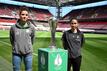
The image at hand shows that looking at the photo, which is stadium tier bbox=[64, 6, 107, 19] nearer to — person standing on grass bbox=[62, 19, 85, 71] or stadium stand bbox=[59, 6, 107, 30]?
stadium stand bbox=[59, 6, 107, 30]

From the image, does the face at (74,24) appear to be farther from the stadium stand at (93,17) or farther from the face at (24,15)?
the stadium stand at (93,17)

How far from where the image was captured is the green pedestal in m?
7.00

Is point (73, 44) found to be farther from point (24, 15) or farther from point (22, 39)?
point (24, 15)

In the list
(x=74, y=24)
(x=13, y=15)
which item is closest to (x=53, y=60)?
(x=74, y=24)

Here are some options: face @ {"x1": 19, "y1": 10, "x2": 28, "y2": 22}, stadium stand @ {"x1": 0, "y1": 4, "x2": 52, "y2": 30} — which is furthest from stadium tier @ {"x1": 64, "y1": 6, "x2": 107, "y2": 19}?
face @ {"x1": 19, "y1": 10, "x2": 28, "y2": 22}

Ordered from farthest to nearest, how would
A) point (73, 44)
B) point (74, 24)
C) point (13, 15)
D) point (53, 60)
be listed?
point (13, 15), point (73, 44), point (74, 24), point (53, 60)

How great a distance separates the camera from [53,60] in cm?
704

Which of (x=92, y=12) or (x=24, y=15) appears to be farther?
(x=92, y=12)

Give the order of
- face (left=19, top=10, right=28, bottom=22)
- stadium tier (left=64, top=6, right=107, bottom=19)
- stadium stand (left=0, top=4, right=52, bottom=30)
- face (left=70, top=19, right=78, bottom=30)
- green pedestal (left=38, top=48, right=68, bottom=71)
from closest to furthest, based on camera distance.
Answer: green pedestal (left=38, top=48, right=68, bottom=71)
face (left=19, top=10, right=28, bottom=22)
face (left=70, top=19, right=78, bottom=30)
stadium tier (left=64, top=6, right=107, bottom=19)
stadium stand (left=0, top=4, right=52, bottom=30)

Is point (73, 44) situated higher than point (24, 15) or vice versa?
point (24, 15)

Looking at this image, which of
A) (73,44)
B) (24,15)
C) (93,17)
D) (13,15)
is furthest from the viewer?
(13,15)

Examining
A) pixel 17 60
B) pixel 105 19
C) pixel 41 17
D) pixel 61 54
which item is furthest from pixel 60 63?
pixel 41 17

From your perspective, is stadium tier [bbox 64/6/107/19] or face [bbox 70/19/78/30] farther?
stadium tier [bbox 64/6/107/19]

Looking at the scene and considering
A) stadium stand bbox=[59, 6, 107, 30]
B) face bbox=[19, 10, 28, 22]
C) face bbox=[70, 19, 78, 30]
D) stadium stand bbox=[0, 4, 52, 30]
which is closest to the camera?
face bbox=[19, 10, 28, 22]
